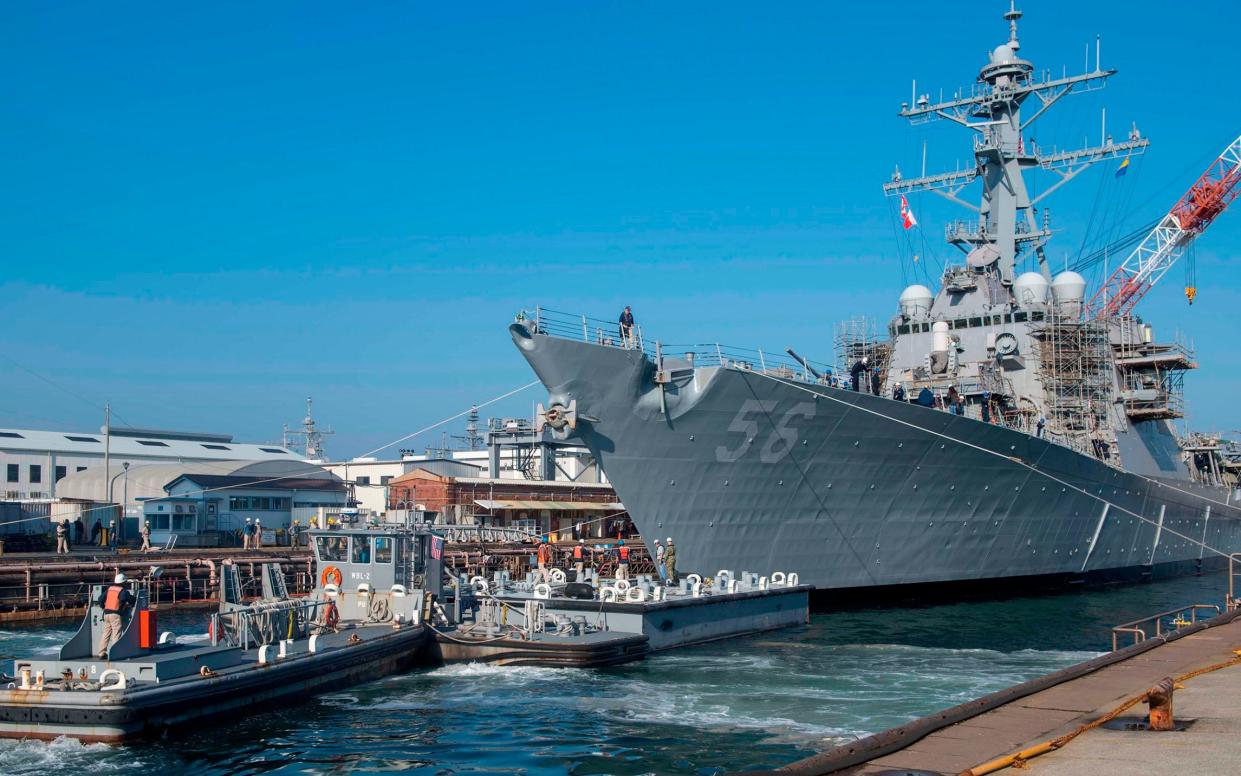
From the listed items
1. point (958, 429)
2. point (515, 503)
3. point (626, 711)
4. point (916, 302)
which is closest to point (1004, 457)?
point (958, 429)

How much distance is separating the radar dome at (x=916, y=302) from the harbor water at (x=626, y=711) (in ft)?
41.2

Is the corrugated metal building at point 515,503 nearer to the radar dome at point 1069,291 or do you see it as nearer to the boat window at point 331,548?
the radar dome at point 1069,291

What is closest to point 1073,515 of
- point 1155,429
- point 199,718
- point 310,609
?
point 1155,429

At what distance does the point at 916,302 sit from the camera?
34.3m

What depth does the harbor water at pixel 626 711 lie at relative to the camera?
43.4 feet

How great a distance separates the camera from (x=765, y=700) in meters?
16.7

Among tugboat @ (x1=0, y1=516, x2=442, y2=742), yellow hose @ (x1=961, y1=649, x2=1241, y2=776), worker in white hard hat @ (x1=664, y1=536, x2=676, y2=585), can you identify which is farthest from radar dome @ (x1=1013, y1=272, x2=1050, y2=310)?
yellow hose @ (x1=961, y1=649, x2=1241, y2=776)

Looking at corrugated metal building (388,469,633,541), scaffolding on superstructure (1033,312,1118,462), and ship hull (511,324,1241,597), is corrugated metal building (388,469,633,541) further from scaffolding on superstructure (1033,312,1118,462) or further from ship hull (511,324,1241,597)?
scaffolding on superstructure (1033,312,1118,462)

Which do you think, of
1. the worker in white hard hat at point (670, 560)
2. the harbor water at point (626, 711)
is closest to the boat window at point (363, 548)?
the harbor water at point (626, 711)

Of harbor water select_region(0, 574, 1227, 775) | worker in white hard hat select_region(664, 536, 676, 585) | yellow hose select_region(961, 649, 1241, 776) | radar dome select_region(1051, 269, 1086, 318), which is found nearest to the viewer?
yellow hose select_region(961, 649, 1241, 776)

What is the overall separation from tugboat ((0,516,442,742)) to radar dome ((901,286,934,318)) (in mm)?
19044

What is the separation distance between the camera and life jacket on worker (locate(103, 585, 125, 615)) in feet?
48.7

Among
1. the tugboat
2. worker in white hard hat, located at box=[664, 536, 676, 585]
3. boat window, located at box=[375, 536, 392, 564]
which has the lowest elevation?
the tugboat

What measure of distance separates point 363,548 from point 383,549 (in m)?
0.42
